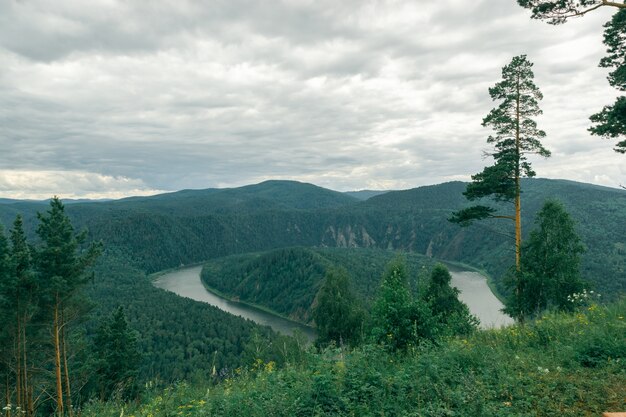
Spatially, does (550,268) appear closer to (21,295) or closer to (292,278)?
(21,295)

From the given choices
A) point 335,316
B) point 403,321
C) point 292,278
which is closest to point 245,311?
point 292,278

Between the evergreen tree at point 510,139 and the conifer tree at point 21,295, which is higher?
the evergreen tree at point 510,139

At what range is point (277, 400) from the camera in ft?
20.4

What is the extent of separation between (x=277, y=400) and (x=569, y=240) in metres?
22.3

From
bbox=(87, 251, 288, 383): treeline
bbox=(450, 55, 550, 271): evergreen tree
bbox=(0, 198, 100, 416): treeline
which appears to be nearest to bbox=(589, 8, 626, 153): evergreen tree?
bbox=(450, 55, 550, 271): evergreen tree

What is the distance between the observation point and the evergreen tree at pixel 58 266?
64.7ft

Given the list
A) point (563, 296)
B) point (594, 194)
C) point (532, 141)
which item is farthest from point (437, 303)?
point (594, 194)

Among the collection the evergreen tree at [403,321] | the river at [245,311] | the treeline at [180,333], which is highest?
the evergreen tree at [403,321]

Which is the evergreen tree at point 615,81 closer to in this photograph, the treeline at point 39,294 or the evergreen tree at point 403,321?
the evergreen tree at point 403,321

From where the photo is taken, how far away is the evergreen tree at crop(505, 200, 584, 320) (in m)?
20.3

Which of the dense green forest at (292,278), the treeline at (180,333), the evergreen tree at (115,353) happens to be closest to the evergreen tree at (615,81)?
the evergreen tree at (115,353)

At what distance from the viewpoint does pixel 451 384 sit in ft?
22.2

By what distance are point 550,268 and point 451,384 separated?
18.0 meters

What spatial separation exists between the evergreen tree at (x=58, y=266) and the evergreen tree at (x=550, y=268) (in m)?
26.2
